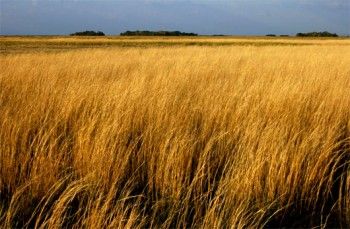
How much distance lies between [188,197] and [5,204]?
1.12m

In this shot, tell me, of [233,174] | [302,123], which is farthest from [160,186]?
[302,123]

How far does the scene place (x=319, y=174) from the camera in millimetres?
2732

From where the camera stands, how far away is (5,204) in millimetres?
2539

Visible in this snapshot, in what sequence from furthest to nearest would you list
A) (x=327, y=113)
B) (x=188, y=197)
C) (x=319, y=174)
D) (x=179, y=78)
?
(x=179, y=78), (x=327, y=113), (x=319, y=174), (x=188, y=197)

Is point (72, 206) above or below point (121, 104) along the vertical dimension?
below

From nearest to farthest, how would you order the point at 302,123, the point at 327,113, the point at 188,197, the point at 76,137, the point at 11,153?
the point at 188,197 < the point at 11,153 < the point at 76,137 < the point at 302,123 < the point at 327,113

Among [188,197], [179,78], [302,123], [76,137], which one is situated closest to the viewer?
[188,197]

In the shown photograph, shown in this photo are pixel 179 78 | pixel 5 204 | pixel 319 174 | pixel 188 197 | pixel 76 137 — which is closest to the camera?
pixel 188 197

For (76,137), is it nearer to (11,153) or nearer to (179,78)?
(11,153)

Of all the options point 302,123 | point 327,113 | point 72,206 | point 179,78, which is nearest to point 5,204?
point 72,206

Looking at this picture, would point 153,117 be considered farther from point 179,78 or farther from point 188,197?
point 179,78

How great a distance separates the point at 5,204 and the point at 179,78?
3782mm

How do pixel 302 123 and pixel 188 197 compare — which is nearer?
pixel 188 197

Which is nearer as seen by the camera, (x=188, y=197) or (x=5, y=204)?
Result: (x=188, y=197)
